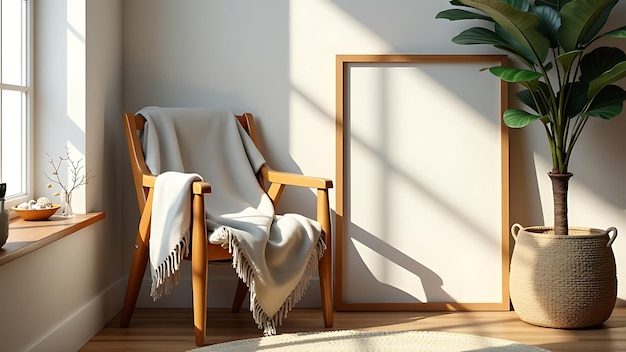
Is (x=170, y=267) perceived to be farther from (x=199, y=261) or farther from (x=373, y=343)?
(x=373, y=343)

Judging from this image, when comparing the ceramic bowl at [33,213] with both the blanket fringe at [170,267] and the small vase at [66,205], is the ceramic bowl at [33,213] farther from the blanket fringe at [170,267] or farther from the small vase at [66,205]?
the blanket fringe at [170,267]

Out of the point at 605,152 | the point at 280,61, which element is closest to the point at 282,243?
the point at 280,61

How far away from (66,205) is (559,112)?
2067 mm

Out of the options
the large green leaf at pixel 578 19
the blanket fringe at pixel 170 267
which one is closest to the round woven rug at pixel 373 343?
the blanket fringe at pixel 170 267

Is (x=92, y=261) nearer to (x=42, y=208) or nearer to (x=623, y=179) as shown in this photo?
(x=42, y=208)

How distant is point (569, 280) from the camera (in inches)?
124

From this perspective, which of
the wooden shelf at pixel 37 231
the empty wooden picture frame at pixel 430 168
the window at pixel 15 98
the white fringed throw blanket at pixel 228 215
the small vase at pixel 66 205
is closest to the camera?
the wooden shelf at pixel 37 231

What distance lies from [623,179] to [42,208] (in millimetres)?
2628

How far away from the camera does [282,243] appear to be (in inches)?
116

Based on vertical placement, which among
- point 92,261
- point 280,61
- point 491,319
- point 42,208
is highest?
point 280,61

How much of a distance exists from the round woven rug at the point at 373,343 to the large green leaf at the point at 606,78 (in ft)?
3.58

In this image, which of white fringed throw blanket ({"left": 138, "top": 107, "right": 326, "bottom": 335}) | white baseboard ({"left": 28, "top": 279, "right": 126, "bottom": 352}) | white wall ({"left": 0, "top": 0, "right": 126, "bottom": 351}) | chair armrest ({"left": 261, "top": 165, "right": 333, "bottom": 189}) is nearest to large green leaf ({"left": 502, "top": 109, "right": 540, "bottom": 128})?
chair armrest ({"left": 261, "top": 165, "right": 333, "bottom": 189})

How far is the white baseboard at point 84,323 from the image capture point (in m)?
2.60

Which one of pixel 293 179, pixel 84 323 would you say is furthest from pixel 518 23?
pixel 84 323
